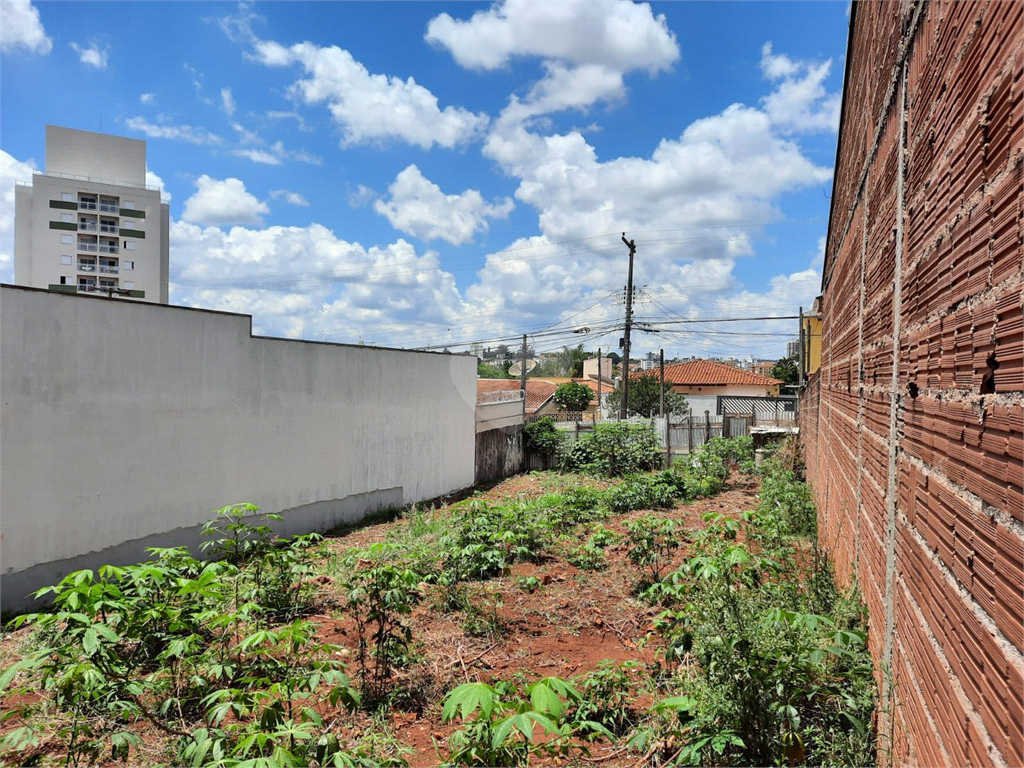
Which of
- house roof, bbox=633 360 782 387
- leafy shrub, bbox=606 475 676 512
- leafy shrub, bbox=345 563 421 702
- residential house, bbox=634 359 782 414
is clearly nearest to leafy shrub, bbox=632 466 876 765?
leafy shrub, bbox=345 563 421 702

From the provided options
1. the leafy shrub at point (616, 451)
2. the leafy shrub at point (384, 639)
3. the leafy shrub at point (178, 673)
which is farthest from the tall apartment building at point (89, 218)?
the leafy shrub at point (384, 639)

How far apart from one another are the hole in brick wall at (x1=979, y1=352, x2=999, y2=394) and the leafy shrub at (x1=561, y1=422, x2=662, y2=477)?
16849 millimetres

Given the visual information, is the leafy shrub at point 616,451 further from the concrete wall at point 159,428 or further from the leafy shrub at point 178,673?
the leafy shrub at point 178,673

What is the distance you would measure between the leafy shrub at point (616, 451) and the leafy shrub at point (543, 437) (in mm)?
1080

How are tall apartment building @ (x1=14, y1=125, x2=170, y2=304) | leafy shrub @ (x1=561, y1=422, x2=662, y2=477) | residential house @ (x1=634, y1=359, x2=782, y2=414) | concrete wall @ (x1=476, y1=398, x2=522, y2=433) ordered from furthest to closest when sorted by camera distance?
tall apartment building @ (x1=14, y1=125, x2=170, y2=304)
residential house @ (x1=634, y1=359, x2=782, y2=414)
leafy shrub @ (x1=561, y1=422, x2=662, y2=477)
concrete wall @ (x1=476, y1=398, x2=522, y2=433)

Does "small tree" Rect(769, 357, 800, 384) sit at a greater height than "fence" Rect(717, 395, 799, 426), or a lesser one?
greater

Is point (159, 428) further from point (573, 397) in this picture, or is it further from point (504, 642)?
point (573, 397)

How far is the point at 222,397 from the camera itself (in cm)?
994

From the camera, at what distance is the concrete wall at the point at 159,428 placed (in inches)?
293

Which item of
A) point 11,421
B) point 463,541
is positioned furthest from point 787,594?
point 11,421

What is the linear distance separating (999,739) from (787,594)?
3144 mm

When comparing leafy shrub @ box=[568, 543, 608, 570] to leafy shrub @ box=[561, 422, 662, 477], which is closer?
leafy shrub @ box=[568, 543, 608, 570]

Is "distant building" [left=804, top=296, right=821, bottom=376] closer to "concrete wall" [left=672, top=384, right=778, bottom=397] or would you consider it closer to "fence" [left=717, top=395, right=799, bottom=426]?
"fence" [left=717, top=395, right=799, bottom=426]

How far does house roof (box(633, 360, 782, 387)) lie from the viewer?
46.3 m
